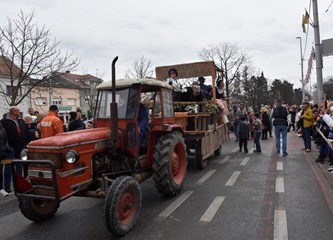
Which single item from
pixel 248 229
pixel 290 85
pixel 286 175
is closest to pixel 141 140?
pixel 248 229

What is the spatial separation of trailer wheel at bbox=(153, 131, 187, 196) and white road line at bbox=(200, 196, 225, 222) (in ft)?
2.64

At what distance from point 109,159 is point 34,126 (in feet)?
18.3

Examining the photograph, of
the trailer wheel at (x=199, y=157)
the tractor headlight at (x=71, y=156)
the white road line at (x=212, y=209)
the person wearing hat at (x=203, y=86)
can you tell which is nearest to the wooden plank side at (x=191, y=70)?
the person wearing hat at (x=203, y=86)

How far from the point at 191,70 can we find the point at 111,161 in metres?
6.11

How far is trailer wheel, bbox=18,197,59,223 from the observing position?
4.97 meters

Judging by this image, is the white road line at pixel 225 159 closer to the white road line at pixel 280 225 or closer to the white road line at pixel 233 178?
the white road line at pixel 233 178

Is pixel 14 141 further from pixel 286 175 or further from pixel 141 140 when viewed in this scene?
pixel 286 175

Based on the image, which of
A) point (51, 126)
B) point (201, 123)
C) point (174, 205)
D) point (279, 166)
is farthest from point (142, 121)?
point (279, 166)

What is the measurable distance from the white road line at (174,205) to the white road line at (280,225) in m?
1.71

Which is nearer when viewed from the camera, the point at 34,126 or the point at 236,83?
the point at 34,126

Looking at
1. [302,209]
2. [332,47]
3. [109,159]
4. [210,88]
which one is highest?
[332,47]

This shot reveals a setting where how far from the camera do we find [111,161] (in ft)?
17.6

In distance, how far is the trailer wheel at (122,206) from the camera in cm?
434

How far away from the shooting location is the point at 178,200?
6.21 metres
